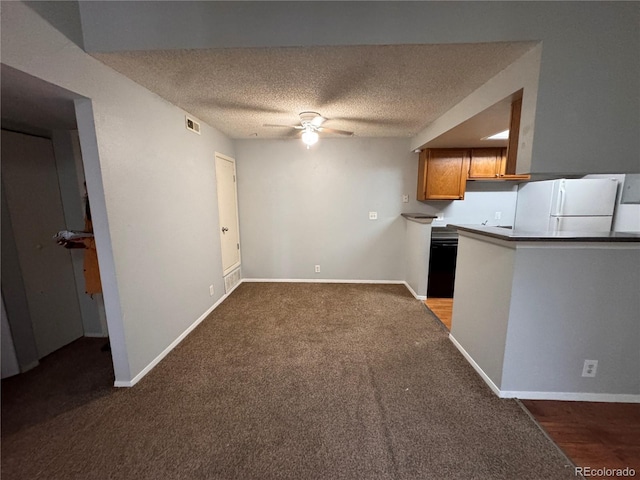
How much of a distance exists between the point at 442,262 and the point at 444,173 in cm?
133

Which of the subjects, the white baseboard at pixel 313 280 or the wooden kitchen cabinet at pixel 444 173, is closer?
the wooden kitchen cabinet at pixel 444 173

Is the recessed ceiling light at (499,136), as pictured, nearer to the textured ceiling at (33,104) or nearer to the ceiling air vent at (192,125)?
the ceiling air vent at (192,125)

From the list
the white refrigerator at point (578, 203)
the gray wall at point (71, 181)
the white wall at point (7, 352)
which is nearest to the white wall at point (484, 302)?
the white refrigerator at point (578, 203)

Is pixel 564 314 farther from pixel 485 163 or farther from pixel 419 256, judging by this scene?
pixel 485 163

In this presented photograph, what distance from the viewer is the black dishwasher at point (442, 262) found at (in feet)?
11.6

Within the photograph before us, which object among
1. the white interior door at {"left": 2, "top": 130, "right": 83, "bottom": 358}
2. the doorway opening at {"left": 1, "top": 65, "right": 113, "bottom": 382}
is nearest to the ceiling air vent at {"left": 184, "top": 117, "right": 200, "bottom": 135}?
the doorway opening at {"left": 1, "top": 65, "right": 113, "bottom": 382}

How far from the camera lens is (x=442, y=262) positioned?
3592 millimetres

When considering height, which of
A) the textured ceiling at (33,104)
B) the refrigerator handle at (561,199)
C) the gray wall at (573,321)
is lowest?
the gray wall at (573,321)

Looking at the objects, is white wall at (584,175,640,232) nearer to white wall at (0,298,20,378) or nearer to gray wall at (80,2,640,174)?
gray wall at (80,2,640,174)

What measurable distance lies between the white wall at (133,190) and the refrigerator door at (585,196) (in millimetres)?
A: 4926

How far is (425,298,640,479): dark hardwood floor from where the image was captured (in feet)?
4.55

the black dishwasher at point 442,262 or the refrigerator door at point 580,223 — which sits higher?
the refrigerator door at point 580,223

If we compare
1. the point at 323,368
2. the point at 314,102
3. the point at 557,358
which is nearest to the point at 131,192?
the point at 314,102

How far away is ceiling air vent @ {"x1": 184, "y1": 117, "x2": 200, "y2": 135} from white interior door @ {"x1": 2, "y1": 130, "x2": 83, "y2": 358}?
1.24m
